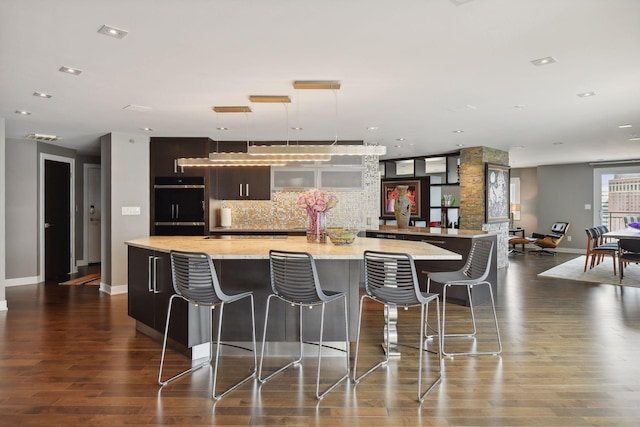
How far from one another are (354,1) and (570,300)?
5291 mm

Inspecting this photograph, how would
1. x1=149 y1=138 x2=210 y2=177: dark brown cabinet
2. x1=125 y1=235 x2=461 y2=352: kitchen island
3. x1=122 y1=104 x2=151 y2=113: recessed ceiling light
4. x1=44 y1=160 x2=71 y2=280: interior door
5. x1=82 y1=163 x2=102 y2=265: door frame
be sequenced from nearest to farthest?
x1=125 y1=235 x2=461 y2=352: kitchen island → x1=122 y1=104 x2=151 y2=113: recessed ceiling light → x1=149 y1=138 x2=210 y2=177: dark brown cabinet → x1=44 y1=160 x2=71 y2=280: interior door → x1=82 y1=163 x2=102 y2=265: door frame

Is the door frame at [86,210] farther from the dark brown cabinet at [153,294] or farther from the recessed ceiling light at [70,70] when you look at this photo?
the recessed ceiling light at [70,70]

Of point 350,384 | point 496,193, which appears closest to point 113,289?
point 350,384

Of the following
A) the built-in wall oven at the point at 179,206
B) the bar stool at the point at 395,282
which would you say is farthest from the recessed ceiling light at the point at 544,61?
the built-in wall oven at the point at 179,206

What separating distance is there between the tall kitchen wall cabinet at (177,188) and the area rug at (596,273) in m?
6.53

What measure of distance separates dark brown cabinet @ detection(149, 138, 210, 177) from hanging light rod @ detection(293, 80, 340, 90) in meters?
3.40

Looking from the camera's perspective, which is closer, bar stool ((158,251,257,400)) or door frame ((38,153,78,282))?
bar stool ((158,251,257,400))

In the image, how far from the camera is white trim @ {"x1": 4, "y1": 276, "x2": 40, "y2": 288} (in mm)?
6781

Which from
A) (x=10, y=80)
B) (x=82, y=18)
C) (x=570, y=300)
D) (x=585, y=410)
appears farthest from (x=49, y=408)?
(x=570, y=300)

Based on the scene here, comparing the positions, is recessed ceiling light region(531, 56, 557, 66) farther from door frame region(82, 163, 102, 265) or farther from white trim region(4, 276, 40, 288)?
door frame region(82, 163, 102, 265)

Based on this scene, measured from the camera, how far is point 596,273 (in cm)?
788

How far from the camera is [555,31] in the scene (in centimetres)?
274

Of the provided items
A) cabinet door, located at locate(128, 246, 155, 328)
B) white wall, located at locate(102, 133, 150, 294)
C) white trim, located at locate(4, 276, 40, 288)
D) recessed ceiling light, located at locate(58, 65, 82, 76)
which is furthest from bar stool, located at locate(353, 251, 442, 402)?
white trim, located at locate(4, 276, 40, 288)

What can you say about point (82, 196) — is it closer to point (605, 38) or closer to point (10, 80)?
point (10, 80)
